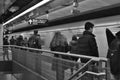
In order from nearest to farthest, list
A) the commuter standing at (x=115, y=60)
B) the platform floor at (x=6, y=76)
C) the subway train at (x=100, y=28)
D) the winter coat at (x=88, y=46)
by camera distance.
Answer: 1. the commuter standing at (x=115, y=60)
2. the winter coat at (x=88, y=46)
3. the subway train at (x=100, y=28)
4. the platform floor at (x=6, y=76)

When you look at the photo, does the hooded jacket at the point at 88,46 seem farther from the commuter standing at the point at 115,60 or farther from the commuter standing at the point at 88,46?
the commuter standing at the point at 115,60

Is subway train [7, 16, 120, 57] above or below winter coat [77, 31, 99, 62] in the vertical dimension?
above

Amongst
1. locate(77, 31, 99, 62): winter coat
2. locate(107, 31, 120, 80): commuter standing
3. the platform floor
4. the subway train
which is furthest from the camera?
the platform floor

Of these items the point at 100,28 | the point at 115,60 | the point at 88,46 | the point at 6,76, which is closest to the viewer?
the point at 115,60

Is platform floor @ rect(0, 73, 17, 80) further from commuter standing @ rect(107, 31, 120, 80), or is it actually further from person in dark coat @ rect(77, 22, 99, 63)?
commuter standing @ rect(107, 31, 120, 80)

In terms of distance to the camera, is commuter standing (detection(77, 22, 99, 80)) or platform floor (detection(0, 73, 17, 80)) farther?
platform floor (detection(0, 73, 17, 80))

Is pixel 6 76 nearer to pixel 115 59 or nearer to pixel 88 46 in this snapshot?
pixel 88 46

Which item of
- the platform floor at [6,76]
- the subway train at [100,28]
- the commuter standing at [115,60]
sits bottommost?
the platform floor at [6,76]

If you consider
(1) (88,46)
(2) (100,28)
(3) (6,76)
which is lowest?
(3) (6,76)

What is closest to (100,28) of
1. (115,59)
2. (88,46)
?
(88,46)

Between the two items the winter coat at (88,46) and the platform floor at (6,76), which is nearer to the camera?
the winter coat at (88,46)

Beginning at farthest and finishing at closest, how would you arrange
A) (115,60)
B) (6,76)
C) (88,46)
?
(6,76), (88,46), (115,60)

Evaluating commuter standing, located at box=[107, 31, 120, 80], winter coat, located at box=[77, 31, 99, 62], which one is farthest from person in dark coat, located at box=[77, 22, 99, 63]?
commuter standing, located at box=[107, 31, 120, 80]

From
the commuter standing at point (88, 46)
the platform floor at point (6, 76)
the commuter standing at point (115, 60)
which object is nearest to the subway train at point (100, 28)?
the platform floor at point (6, 76)
